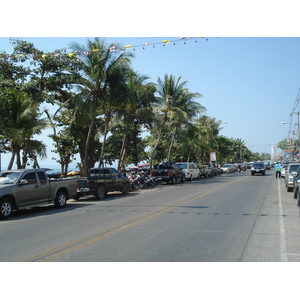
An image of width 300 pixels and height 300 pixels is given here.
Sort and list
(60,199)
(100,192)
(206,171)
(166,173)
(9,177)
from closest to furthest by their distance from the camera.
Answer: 1. (9,177)
2. (60,199)
3. (100,192)
4. (166,173)
5. (206,171)

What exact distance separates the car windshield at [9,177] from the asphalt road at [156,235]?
1343 mm

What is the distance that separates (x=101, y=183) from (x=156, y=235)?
10086mm

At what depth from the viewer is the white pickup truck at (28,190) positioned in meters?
11.7

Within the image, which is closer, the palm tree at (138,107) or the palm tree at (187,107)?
the palm tree at (138,107)

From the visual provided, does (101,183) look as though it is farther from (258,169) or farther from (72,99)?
(258,169)

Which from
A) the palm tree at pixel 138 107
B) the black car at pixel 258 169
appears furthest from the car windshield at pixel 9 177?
the black car at pixel 258 169

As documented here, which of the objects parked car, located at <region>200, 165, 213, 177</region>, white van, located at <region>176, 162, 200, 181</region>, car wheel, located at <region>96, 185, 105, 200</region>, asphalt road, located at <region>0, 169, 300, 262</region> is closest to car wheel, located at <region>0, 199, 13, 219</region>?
asphalt road, located at <region>0, 169, 300, 262</region>

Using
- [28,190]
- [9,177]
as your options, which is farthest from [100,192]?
[9,177]

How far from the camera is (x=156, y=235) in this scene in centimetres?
804

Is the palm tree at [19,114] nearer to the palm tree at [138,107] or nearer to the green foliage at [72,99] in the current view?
the green foliage at [72,99]

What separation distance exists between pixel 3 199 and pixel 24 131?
8.28 meters

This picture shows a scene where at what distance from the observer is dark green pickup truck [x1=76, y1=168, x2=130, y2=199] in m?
17.1

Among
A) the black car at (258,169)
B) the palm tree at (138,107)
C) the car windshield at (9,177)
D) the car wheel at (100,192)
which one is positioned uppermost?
the palm tree at (138,107)

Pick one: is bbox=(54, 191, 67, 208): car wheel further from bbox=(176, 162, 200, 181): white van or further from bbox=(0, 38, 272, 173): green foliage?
bbox=(176, 162, 200, 181): white van
